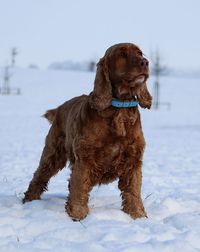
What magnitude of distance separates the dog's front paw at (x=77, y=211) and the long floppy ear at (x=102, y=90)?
0.92 meters

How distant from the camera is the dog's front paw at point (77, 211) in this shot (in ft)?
14.9

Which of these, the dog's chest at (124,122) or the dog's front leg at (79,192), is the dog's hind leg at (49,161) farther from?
the dog's chest at (124,122)

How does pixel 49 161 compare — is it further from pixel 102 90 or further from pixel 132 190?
pixel 102 90

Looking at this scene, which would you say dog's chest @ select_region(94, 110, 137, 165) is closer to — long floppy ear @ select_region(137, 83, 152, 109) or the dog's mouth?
long floppy ear @ select_region(137, 83, 152, 109)

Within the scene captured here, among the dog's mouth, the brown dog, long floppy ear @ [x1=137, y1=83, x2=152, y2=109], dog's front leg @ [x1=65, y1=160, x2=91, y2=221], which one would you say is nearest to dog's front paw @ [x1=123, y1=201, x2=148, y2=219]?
the brown dog

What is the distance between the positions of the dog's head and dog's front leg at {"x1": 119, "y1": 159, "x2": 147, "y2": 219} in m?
0.66

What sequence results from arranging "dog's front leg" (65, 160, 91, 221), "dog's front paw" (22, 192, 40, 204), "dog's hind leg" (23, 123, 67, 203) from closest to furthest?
"dog's front leg" (65, 160, 91, 221), "dog's hind leg" (23, 123, 67, 203), "dog's front paw" (22, 192, 40, 204)

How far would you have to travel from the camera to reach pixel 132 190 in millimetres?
4863

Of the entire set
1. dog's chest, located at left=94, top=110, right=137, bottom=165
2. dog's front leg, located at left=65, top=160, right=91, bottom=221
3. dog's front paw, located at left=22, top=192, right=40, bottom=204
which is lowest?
dog's front paw, located at left=22, top=192, right=40, bottom=204

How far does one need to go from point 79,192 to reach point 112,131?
0.65m

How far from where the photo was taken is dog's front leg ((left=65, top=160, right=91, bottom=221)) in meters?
4.57

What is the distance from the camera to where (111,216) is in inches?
184

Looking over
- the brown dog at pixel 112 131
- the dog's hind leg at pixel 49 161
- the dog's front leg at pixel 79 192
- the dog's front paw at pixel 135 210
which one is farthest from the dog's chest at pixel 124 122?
the dog's hind leg at pixel 49 161

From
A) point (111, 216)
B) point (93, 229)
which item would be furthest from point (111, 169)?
point (93, 229)
